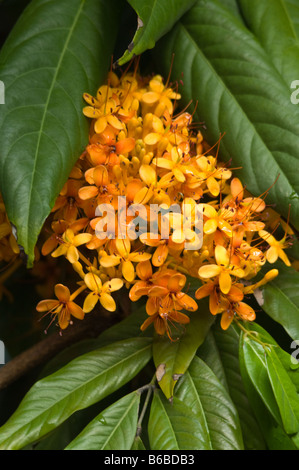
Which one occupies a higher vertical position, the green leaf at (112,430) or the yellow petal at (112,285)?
the yellow petal at (112,285)

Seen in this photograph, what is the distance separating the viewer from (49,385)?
66cm

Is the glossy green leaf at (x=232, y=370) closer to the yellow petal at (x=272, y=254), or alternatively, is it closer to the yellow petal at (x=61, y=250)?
the yellow petal at (x=272, y=254)

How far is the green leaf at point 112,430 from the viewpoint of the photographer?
2.04ft

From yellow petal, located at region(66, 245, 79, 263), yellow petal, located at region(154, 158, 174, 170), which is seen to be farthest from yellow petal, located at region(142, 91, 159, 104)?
yellow petal, located at region(66, 245, 79, 263)

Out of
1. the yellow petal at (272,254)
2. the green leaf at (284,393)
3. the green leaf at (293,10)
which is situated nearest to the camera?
the green leaf at (284,393)

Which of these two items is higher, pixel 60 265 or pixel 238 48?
pixel 238 48

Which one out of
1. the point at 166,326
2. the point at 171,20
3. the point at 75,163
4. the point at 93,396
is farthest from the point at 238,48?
→ the point at 93,396

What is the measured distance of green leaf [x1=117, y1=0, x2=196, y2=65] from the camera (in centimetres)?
66

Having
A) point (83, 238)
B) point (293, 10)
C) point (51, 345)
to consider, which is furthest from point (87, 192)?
point (293, 10)

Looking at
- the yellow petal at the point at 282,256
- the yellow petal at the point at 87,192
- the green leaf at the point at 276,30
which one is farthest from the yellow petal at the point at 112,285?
the green leaf at the point at 276,30

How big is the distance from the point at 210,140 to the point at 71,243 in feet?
0.80

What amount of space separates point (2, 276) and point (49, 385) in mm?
242

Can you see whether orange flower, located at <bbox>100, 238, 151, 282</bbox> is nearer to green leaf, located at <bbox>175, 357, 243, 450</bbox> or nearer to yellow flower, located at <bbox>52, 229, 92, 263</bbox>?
yellow flower, located at <bbox>52, 229, 92, 263</bbox>
